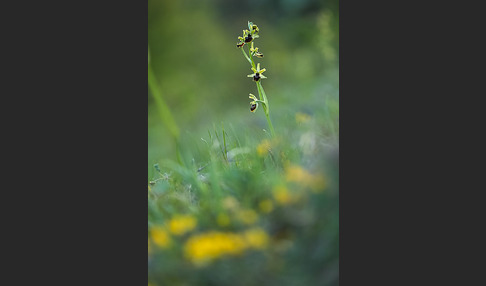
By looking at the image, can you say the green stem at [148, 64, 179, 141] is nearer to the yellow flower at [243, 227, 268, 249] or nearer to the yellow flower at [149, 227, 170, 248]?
the yellow flower at [149, 227, 170, 248]

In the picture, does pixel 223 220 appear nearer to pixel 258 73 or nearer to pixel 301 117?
pixel 301 117

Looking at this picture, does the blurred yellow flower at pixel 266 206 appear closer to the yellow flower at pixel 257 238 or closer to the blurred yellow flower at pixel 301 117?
the yellow flower at pixel 257 238

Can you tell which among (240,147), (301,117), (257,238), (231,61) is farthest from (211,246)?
(231,61)

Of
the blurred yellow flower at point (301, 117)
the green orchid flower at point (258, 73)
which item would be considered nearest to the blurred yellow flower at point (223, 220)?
the blurred yellow flower at point (301, 117)

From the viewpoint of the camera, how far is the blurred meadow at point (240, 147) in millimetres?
5148

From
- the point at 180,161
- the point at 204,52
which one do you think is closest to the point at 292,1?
the point at 204,52

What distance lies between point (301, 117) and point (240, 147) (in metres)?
0.64

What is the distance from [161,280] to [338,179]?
1.75 meters

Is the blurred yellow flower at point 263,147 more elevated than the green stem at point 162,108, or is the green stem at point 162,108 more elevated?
the green stem at point 162,108

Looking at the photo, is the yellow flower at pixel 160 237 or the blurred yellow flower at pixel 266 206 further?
the yellow flower at pixel 160 237

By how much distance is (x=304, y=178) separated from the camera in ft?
17.3

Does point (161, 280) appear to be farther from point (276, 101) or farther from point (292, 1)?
point (292, 1)

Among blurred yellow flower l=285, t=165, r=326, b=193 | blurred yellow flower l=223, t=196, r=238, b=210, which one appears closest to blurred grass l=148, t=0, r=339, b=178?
blurred yellow flower l=285, t=165, r=326, b=193

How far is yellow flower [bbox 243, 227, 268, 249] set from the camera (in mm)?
5105
